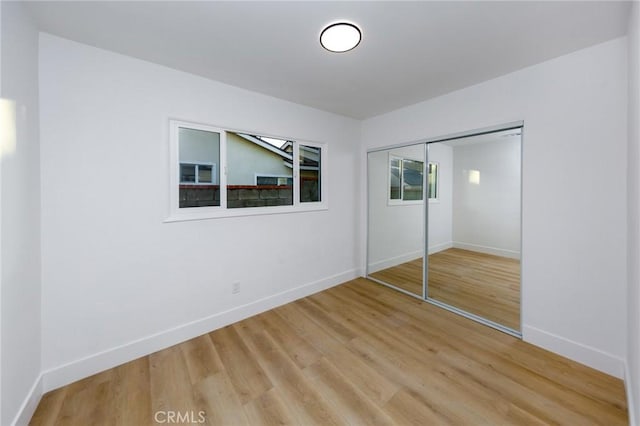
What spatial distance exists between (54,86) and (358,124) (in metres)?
3.25

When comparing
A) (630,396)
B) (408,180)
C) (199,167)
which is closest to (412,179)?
(408,180)

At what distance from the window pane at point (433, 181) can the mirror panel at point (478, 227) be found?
0.09 m

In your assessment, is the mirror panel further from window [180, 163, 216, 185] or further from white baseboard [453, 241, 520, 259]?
window [180, 163, 216, 185]

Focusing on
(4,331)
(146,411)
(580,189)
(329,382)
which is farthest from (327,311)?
(580,189)

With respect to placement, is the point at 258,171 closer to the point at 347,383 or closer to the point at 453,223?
the point at 347,383

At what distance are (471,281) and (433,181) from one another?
147 centimetres

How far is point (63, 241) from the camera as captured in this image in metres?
1.74

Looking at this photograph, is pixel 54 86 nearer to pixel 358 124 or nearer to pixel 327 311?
pixel 327 311

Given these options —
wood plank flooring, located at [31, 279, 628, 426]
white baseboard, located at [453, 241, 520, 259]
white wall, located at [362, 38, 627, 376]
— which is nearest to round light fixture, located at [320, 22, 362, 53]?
white wall, located at [362, 38, 627, 376]

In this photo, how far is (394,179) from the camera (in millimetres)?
3799

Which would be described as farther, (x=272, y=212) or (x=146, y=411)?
(x=272, y=212)

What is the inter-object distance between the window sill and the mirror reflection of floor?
1.58 metres

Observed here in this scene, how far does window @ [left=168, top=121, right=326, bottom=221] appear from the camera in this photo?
7.48 feet

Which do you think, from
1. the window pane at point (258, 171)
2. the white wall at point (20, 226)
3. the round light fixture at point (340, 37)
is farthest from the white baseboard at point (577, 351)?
the white wall at point (20, 226)
